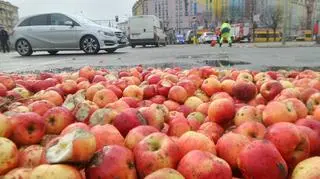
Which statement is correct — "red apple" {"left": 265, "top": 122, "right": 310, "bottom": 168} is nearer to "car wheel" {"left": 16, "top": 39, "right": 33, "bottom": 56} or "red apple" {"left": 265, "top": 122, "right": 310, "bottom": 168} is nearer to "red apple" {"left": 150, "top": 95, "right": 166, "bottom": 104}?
"red apple" {"left": 150, "top": 95, "right": 166, "bottom": 104}

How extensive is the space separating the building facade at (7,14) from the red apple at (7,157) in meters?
131

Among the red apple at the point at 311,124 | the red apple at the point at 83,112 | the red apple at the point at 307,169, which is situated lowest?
the red apple at the point at 307,169

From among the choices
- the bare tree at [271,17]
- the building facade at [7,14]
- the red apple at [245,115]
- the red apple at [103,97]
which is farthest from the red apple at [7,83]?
the building facade at [7,14]

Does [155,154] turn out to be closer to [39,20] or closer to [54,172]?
[54,172]

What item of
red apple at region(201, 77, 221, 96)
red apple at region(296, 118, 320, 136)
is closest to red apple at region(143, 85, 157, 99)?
red apple at region(201, 77, 221, 96)

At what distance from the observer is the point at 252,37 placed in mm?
62156

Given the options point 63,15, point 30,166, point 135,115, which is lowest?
point 30,166

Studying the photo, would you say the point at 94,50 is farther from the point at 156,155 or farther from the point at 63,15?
the point at 156,155

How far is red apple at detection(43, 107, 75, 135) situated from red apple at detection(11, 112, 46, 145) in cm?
13

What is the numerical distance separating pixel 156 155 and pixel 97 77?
7.92 feet

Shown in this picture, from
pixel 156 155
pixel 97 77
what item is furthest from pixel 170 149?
pixel 97 77

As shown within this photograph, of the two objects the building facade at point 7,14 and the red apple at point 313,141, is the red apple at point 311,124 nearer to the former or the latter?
the red apple at point 313,141

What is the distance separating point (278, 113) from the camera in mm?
2195

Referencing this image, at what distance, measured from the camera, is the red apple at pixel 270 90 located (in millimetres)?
2952
